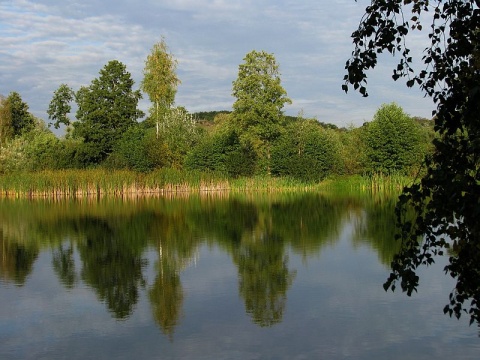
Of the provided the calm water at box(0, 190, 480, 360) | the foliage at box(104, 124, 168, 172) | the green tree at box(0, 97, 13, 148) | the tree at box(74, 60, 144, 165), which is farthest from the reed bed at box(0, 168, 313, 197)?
the calm water at box(0, 190, 480, 360)

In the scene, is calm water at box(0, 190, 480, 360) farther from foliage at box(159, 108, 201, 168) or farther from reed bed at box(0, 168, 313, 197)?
foliage at box(159, 108, 201, 168)

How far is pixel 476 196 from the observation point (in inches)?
135

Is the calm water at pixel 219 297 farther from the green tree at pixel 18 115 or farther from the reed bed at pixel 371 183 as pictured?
the green tree at pixel 18 115

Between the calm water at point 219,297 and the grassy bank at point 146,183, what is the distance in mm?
22102

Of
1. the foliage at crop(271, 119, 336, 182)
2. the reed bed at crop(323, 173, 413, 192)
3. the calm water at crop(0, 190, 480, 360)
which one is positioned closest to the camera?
the calm water at crop(0, 190, 480, 360)

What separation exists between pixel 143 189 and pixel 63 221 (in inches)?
796

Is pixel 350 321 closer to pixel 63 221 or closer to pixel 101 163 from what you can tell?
pixel 63 221

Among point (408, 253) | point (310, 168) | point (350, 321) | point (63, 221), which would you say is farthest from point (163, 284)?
point (310, 168)

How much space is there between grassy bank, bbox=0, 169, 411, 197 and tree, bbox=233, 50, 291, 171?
18.0ft

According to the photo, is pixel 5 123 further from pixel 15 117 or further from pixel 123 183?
pixel 123 183

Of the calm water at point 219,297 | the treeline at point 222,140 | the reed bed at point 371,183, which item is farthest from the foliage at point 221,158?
the calm water at point 219,297

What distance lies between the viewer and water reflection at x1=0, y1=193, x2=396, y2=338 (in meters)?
11.2

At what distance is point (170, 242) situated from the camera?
59.4 ft

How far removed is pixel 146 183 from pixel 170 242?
27.6 metres
